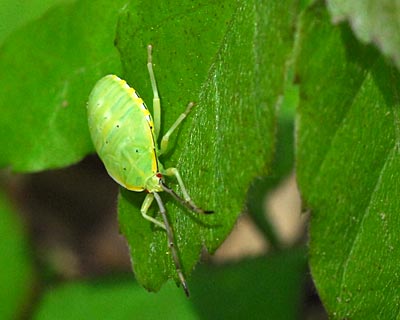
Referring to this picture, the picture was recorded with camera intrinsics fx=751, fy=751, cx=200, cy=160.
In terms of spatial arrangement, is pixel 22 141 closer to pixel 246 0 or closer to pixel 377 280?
pixel 246 0

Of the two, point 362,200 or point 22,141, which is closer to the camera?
point 362,200

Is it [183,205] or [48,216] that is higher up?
[183,205]

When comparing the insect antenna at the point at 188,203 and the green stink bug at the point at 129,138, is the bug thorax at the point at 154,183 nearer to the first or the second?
the green stink bug at the point at 129,138

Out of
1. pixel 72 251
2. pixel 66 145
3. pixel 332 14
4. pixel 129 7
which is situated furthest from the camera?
pixel 72 251

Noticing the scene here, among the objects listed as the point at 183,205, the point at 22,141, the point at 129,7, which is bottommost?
the point at 22,141

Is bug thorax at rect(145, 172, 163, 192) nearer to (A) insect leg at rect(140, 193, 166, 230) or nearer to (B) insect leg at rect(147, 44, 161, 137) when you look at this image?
(A) insect leg at rect(140, 193, 166, 230)

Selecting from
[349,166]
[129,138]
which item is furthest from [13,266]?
[349,166]

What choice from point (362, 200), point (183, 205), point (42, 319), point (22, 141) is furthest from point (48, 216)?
point (362, 200)
